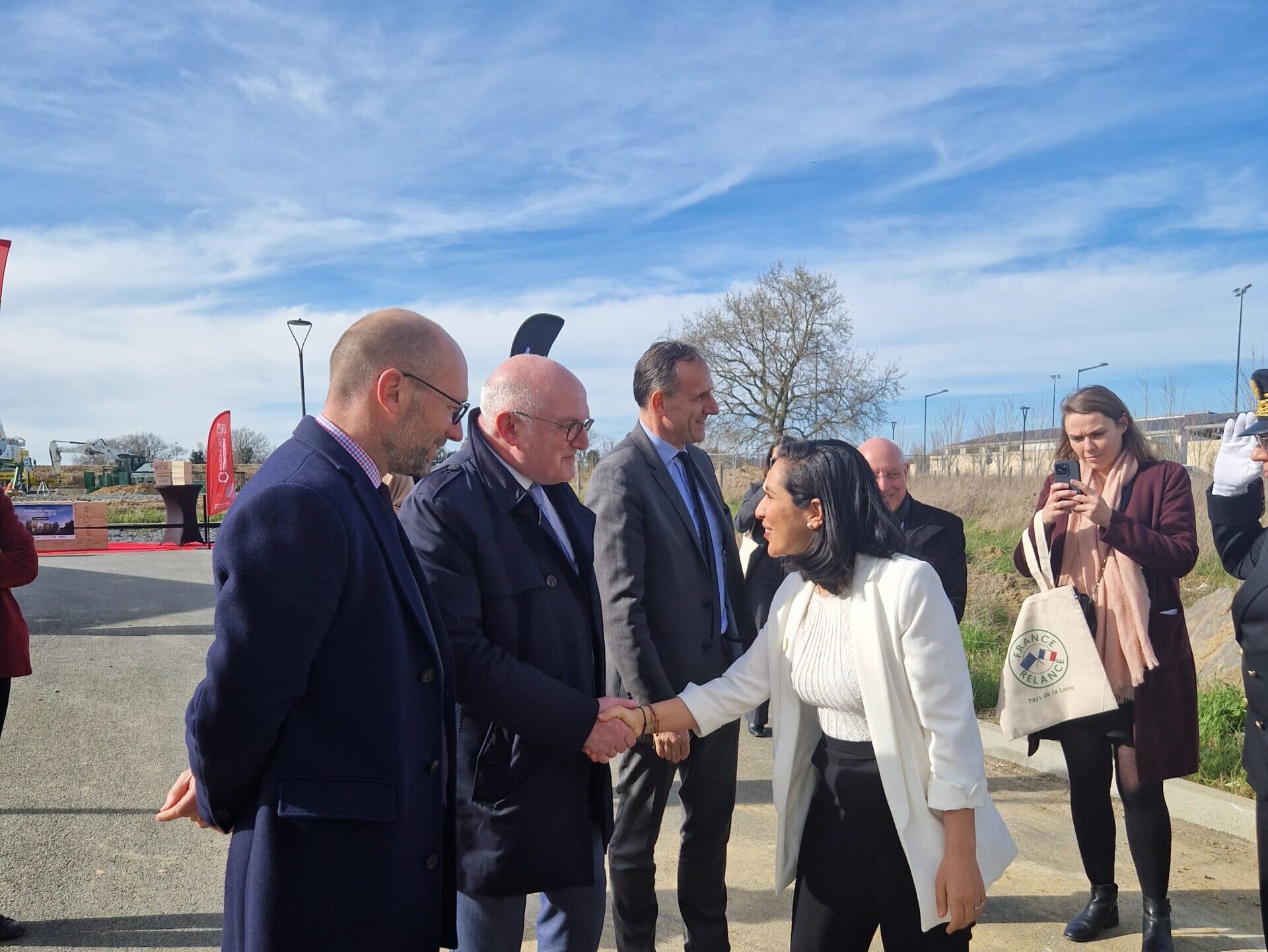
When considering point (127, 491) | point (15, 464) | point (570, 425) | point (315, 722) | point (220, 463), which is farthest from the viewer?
point (127, 491)

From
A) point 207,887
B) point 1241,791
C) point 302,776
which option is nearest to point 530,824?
point 302,776

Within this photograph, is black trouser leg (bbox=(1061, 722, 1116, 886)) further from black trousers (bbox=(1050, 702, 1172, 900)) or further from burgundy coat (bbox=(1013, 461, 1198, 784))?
burgundy coat (bbox=(1013, 461, 1198, 784))

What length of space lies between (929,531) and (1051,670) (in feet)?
3.31

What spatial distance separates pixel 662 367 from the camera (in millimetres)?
3717

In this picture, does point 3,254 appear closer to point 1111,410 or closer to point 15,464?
point 1111,410

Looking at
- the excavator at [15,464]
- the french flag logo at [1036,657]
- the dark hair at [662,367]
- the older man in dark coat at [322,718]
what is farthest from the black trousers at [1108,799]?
the excavator at [15,464]

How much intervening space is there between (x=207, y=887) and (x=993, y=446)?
16.7 metres

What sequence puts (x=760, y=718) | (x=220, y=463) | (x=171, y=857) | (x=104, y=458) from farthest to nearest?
(x=104, y=458) → (x=220, y=463) → (x=760, y=718) → (x=171, y=857)

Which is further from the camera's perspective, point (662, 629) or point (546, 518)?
point (662, 629)

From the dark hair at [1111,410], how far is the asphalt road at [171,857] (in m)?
1.97

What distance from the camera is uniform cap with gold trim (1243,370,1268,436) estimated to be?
130 inches

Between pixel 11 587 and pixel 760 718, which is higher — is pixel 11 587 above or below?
above

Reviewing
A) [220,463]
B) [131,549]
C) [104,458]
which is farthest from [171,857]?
[104,458]

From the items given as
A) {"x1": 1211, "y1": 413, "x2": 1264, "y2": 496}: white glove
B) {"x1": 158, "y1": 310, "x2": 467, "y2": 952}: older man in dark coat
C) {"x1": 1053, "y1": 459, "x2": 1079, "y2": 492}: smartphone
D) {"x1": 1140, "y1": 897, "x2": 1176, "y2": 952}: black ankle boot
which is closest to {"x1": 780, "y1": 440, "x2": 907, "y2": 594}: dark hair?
Answer: {"x1": 158, "y1": 310, "x2": 467, "y2": 952}: older man in dark coat
